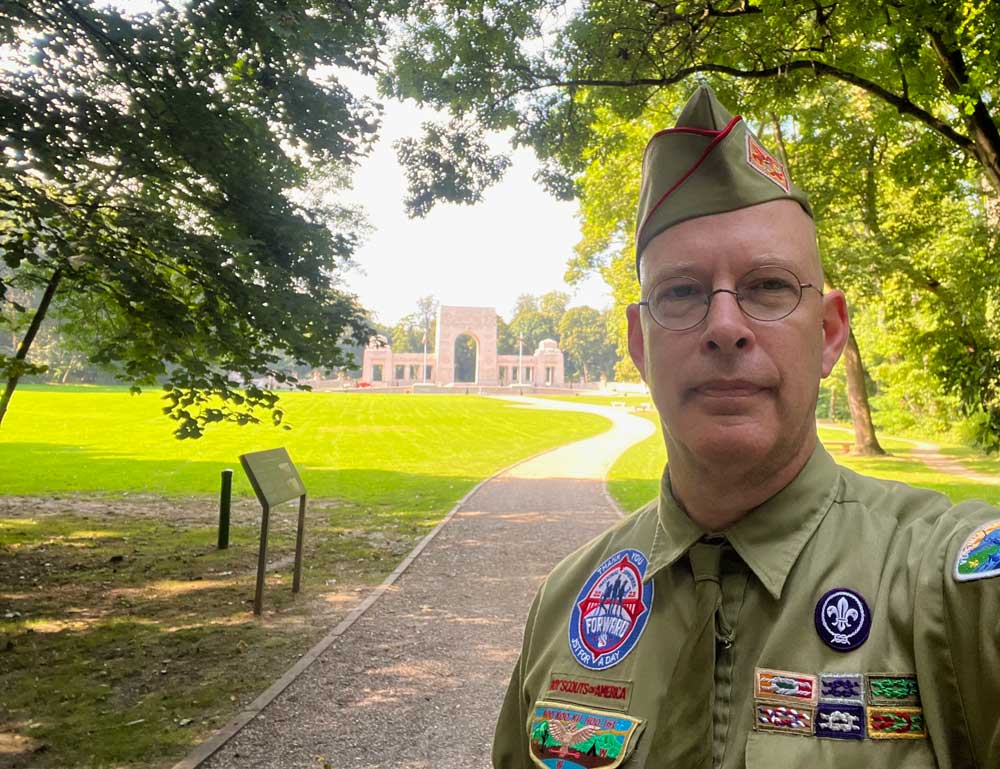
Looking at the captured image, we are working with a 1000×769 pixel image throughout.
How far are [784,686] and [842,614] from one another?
0.15 metres

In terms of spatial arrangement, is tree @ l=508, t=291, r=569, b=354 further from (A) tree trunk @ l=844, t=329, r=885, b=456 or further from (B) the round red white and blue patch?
(B) the round red white and blue patch

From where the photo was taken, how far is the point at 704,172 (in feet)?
4.42

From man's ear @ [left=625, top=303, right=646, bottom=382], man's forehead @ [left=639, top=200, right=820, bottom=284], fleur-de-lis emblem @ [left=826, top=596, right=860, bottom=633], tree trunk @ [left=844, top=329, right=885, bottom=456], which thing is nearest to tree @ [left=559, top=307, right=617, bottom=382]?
tree trunk @ [left=844, top=329, right=885, bottom=456]

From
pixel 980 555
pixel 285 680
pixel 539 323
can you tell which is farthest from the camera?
pixel 539 323

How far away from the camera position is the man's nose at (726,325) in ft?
4.00

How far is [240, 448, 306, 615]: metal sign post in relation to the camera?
7418 mm

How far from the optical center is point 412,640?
670cm

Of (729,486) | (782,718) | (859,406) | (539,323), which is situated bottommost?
(782,718)

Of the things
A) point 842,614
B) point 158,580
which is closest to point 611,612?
point 842,614

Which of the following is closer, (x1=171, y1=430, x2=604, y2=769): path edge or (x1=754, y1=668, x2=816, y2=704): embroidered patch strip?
(x1=754, y1=668, x2=816, y2=704): embroidered patch strip

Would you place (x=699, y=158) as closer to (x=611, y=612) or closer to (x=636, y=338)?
(x=636, y=338)

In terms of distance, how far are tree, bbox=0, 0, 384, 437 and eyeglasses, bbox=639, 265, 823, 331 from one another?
6345 millimetres

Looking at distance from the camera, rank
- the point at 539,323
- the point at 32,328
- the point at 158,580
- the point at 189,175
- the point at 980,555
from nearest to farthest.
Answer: the point at 980,555
the point at 189,175
the point at 158,580
the point at 32,328
the point at 539,323

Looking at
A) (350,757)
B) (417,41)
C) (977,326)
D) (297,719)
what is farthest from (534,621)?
(977,326)
